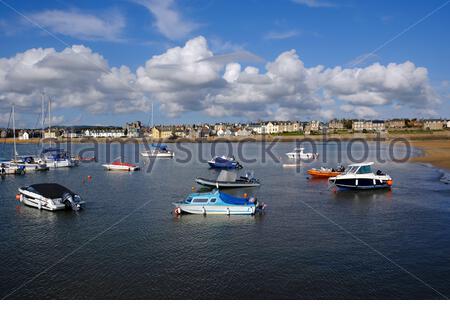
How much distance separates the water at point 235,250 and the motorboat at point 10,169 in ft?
91.9

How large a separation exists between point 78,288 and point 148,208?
18.5 meters

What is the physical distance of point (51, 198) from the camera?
112 ft

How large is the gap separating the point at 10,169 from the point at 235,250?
55.2 m

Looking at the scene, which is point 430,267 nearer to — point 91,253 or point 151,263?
point 151,263

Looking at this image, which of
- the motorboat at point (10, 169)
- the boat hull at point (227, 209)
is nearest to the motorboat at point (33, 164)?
the motorboat at point (10, 169)

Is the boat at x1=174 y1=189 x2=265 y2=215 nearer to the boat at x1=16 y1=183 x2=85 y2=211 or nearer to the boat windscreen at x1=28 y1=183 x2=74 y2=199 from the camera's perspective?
the boat at x1=16 y1=183 x2=85 y2=211

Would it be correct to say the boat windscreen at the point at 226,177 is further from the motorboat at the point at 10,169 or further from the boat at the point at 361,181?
the motorboat at the point at 10,169

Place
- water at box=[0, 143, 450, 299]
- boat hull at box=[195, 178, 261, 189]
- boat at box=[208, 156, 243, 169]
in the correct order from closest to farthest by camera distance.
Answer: water at box=[0, 143, 450, 299]
boat hull at box=[195, 178, 261, 189]
boat at box=[208, 156, 243, 169]

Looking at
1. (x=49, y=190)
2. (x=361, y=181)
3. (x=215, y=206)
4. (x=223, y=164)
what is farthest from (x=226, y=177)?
(x=223, y=164)

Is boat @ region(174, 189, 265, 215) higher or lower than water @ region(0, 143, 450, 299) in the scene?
higher

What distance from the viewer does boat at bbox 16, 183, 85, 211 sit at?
33906 mm

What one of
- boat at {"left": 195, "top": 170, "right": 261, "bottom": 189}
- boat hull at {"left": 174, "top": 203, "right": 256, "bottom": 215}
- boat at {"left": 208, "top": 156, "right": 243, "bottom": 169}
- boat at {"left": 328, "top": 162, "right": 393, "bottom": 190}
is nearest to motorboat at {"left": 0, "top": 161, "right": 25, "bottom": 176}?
boat at {"left": 208, "top": 156, "right": 243, "bottom": 169}

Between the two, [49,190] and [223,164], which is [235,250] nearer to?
[49,190]

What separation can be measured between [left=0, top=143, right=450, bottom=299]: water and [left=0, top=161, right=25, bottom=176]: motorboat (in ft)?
91.9
